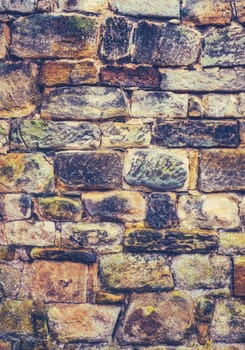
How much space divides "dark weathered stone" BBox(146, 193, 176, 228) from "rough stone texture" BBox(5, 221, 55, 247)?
498 mm

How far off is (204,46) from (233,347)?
154cm

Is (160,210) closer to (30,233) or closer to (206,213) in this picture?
(206,213)

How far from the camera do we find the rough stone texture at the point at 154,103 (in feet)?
6.90

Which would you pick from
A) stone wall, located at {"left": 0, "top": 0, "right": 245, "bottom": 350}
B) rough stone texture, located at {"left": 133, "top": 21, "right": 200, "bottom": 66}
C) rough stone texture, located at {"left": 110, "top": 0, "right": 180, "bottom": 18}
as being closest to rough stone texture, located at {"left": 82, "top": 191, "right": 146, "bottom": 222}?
stone wall, located at {"left": 0, "top": 0, "right": 245, "bottom": 350}

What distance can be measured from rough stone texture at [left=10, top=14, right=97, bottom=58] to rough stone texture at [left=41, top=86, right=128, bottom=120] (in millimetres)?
182

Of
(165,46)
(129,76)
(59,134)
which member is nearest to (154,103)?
(129,76)

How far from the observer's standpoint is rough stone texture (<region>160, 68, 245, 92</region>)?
83.0 inches

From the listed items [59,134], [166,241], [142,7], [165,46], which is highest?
[142,7]

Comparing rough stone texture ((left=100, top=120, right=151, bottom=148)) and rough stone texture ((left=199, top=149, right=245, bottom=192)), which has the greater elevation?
rough stone texture ((left=100, top=120, right=151, bottom=148))

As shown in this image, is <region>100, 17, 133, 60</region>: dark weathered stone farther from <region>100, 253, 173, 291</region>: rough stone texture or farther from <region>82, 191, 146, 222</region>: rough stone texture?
<region>100, 253, 173, 291</region>: rough stone texture

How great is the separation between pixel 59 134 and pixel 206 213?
0.85m

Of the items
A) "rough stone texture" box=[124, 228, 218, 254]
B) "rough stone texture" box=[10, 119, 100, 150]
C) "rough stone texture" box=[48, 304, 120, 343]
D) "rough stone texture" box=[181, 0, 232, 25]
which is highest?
"rough stone texture" box=[181, 0, 232, 25]

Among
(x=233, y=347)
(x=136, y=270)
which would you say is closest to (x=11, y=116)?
(x=136, y=270)

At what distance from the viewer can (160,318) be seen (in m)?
2.11
